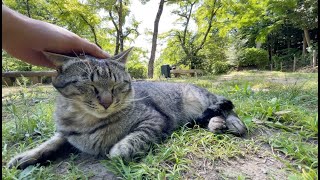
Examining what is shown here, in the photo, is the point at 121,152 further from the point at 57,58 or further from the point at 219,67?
the point at 219,67

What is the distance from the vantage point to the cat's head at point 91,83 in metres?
1.66

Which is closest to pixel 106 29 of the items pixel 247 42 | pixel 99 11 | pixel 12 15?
pixel 99 11

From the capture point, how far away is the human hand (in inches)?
50.8

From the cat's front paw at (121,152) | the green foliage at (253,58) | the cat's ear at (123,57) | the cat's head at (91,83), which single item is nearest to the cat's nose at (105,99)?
the cat's head at (91,83)

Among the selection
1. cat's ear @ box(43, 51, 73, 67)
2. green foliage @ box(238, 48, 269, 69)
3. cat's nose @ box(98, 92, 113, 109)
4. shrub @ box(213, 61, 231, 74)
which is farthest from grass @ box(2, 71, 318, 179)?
green foliage @ box(238, 48, 269, 69)

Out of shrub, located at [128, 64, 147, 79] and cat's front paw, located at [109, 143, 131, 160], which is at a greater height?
shrub, located at [128, 64, 147, 79]

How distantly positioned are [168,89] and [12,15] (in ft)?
5.65

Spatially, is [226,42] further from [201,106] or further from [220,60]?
[201,106]

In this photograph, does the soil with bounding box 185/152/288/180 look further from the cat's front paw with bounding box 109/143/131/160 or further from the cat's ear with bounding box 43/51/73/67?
the cat's ear with bounding box 43/51/73/67

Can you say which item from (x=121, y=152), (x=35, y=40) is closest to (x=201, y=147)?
(x=121, y=152)

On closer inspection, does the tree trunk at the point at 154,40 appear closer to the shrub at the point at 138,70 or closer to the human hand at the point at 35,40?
the shrub at the point at 138,70

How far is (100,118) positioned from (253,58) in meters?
16.8

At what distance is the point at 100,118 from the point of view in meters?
1.81

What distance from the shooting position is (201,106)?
8.41ft
